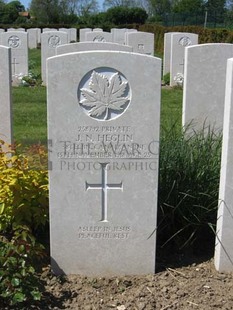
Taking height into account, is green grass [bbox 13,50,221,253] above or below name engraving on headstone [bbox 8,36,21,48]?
below

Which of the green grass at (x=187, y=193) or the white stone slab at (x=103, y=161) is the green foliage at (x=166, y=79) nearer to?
the green grass at (x=187, y=193)

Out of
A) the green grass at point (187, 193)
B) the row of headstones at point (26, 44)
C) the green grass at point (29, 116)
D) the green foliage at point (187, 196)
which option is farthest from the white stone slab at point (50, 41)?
the green foliage at point (187, 196)

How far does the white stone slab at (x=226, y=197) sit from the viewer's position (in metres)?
3.33

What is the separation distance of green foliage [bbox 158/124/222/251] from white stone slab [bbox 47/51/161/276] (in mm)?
382

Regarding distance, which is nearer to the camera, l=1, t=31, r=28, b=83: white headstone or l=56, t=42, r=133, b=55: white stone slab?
l=56, t=42, r=133, b=55: white stone slab

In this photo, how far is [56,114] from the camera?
327cm

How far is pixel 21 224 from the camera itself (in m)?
3.67

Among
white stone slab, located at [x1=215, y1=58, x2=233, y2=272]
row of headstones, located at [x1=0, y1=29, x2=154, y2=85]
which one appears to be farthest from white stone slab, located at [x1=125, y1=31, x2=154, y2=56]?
white stone slab, located at [x1=215, y1=58, x2=233, y2=272]

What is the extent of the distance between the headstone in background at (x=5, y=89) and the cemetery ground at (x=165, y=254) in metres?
0.42

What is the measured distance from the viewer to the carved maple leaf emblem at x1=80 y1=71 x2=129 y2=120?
3.26 m

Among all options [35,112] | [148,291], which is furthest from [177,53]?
[148,291]

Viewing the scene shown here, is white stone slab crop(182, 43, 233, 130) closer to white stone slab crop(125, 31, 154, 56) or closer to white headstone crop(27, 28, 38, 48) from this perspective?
white stone slab crop(125, 31, 154, 56)

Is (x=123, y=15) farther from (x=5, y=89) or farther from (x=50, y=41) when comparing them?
(x=5, y=89)

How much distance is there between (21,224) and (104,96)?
1080mm
